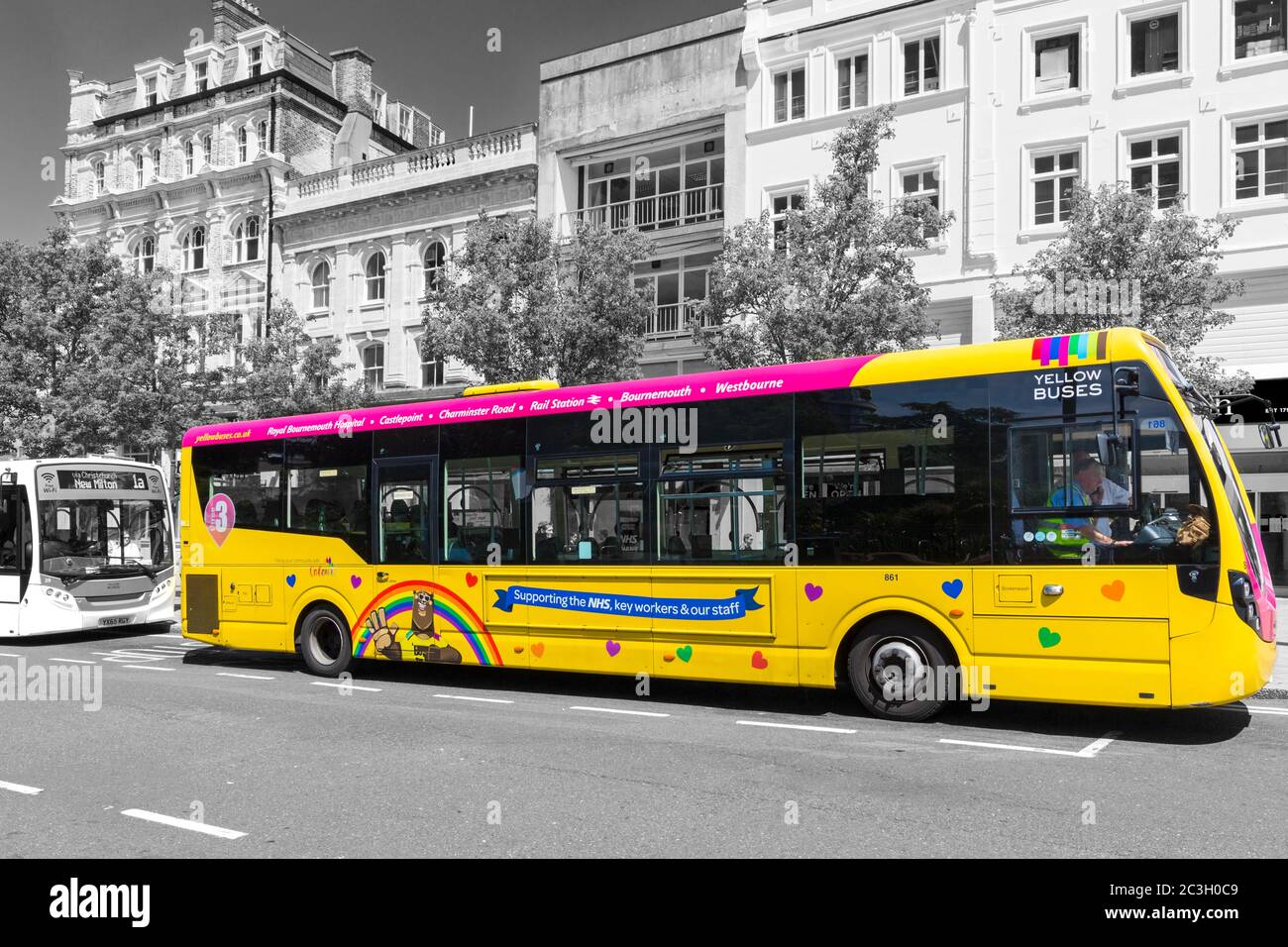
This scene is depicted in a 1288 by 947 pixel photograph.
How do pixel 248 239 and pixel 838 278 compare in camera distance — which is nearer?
pixel 838 278

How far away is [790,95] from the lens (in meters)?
23.8

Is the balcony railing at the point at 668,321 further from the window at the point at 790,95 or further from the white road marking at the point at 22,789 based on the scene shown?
the white road marking at the point at 22,789

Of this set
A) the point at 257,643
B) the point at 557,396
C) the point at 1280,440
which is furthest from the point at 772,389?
the point at 1280,440

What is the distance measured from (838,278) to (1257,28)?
33.7ft

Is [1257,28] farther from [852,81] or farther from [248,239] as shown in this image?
[248,239]

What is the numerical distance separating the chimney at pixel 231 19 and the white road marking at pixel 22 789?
119 ft

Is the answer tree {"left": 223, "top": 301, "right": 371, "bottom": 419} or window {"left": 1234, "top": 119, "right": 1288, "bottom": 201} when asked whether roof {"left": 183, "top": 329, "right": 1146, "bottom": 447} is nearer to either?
tree {"left": 223, "top": 301, "right": 371, "bottom": 419}

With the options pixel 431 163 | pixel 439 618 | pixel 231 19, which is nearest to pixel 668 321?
pixel 431 163

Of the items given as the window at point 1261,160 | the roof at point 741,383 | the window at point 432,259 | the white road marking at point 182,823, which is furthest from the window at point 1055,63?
the white road marking at point 182,823

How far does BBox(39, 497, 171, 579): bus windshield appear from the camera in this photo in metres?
15.6

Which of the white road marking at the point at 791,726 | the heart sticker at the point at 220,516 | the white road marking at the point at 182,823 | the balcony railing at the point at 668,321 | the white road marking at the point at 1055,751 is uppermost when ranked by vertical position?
the balcony railing at the point at 668,321

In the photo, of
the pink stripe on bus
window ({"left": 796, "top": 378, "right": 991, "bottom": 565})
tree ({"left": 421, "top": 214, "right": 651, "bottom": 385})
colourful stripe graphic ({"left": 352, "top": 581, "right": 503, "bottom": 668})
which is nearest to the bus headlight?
window ({"left": 796, "top": 378, "right": 991, "bottom": 565})

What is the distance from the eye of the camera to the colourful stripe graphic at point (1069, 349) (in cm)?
783
